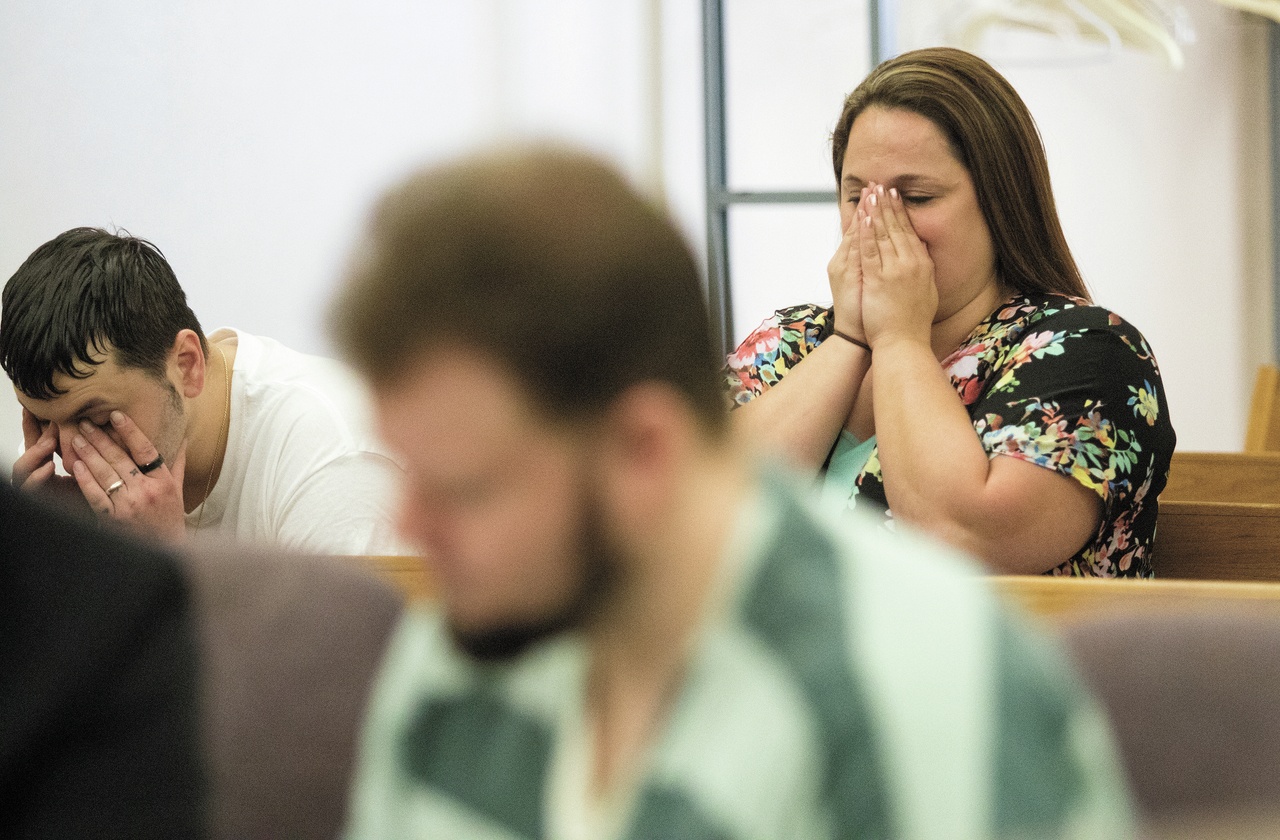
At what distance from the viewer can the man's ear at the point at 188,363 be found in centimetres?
190

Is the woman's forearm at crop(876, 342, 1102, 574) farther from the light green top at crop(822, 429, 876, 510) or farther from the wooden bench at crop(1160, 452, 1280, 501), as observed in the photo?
the wooden bench at crop(1160, 452, 1280, 501)

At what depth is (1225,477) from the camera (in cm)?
244

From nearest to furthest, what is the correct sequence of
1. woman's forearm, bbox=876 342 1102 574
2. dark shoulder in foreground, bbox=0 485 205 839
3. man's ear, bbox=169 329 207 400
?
dark shoulder in foreground, bbox=0 485 205 839, woman's forearm, bbox=876 342 1102 574, man's ear, bbox=169 329 207 400

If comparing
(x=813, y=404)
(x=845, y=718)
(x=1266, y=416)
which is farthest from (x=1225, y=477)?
(x=845, y=718)

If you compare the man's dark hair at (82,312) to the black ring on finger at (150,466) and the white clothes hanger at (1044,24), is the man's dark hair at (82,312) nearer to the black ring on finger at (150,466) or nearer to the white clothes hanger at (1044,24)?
the black ring on finger at (150,466)

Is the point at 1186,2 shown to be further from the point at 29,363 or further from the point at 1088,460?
the point at 29,363

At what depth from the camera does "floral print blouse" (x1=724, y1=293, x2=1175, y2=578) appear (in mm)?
1465

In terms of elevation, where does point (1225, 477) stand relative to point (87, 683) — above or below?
below

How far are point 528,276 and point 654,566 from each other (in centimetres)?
13

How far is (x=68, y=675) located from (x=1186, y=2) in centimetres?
543

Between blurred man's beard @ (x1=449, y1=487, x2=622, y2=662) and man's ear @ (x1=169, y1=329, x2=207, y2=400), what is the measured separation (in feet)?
4.89

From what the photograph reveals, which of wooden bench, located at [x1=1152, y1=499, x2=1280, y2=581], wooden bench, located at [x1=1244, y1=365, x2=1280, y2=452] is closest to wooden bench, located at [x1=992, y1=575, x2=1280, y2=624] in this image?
wooden bench, located at [x1=1152, y1=499, x2=1280, y2=581]

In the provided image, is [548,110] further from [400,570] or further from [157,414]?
[400,570]

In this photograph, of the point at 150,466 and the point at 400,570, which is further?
the point at 150,466
